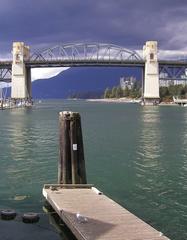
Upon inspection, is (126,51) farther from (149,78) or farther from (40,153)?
(40,153)

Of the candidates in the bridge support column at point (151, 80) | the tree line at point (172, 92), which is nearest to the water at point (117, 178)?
the bridge support column at point (151, 80)

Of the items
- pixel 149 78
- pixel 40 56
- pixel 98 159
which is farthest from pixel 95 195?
pixel 40 56

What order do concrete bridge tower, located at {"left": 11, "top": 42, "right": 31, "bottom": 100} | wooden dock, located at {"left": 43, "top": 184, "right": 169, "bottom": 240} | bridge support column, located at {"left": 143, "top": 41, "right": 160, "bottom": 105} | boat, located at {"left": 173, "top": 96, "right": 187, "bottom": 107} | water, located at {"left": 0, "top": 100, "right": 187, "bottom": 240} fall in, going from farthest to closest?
boat, located at {"left": 173, "top": 96, "right": 187, "bottom": 107} → bridge support column, located at {"left": 143, "top": 41, "right": 160, "bottom": 105} → concrete bridge tower, located at {"left": 11, "top": 42, "right": 31, "bottom": 100} → water, located at {"left": 0, "top": 100, "right": 187, "bottom": 240} → wooden dock, located at {"left": 43, "top": 184, "right": 169, "bottom": 240}

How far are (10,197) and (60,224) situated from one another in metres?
4.05

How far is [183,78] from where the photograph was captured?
168500mm

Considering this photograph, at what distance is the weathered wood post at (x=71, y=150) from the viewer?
1580cm

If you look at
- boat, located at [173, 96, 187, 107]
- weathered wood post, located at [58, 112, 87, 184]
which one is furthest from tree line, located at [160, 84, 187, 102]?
weathered wood post, located at [58, 112, 87, 184]

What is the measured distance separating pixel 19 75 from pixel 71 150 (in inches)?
5543

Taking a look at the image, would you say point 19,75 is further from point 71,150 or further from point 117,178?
point 71,150

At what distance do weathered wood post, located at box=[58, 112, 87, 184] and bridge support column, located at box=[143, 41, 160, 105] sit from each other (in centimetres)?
14384

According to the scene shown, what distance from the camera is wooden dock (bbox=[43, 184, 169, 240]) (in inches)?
437

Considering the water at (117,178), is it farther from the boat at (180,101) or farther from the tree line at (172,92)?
the tree line at (172,92)

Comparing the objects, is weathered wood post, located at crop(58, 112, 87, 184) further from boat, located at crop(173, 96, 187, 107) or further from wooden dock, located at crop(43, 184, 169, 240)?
boat, located at crop(173, 96, 187, 107)

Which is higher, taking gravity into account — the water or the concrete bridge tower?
the concrete bridge tower
